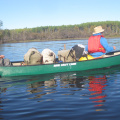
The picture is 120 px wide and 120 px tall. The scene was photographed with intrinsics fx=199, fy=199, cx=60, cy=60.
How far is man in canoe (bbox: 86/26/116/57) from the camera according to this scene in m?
9.30

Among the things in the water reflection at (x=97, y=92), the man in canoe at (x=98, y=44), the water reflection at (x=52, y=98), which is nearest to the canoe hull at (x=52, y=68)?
the man in canoe at (x=98, y=44)

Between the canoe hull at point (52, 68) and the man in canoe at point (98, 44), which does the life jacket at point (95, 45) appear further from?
the canoe hull at point (52, 68)

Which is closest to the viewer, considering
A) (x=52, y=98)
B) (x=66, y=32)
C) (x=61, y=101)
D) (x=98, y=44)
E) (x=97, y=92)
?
(x=61, y=101)

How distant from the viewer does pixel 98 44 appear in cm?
944

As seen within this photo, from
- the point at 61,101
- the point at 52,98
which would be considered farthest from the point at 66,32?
the point at 61,101

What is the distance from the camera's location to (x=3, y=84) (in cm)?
797

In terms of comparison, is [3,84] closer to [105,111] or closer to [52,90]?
[52,90]

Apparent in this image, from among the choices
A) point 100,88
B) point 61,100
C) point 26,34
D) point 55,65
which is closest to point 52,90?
point 61,100

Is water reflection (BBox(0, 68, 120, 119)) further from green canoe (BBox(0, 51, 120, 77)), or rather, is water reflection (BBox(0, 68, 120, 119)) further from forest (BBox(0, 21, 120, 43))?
forest (BBox(0, 21, 120, 43))

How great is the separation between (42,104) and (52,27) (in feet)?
356

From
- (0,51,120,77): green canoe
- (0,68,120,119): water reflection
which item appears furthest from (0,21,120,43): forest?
(0,68,120,119): water reflection

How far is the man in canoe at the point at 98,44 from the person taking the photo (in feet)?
30.5

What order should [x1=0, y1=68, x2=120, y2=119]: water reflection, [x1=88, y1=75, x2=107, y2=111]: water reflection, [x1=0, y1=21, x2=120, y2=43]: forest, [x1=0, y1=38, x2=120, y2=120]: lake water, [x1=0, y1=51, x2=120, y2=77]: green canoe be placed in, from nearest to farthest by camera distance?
[x1=0, y1=38, x2=120, y2=120]: lake water
[x1=0, y1=68, x2=120, y2=119]: water reflection
[x1=88, y1=75, x2=107, y2=111]: water reflection
[x1=0, y1=51, x2=120, y2=77]: green canoe
[x1=0, y1=21, x2=120, y2=43]: forest

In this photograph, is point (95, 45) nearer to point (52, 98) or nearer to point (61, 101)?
point (52, 98)
